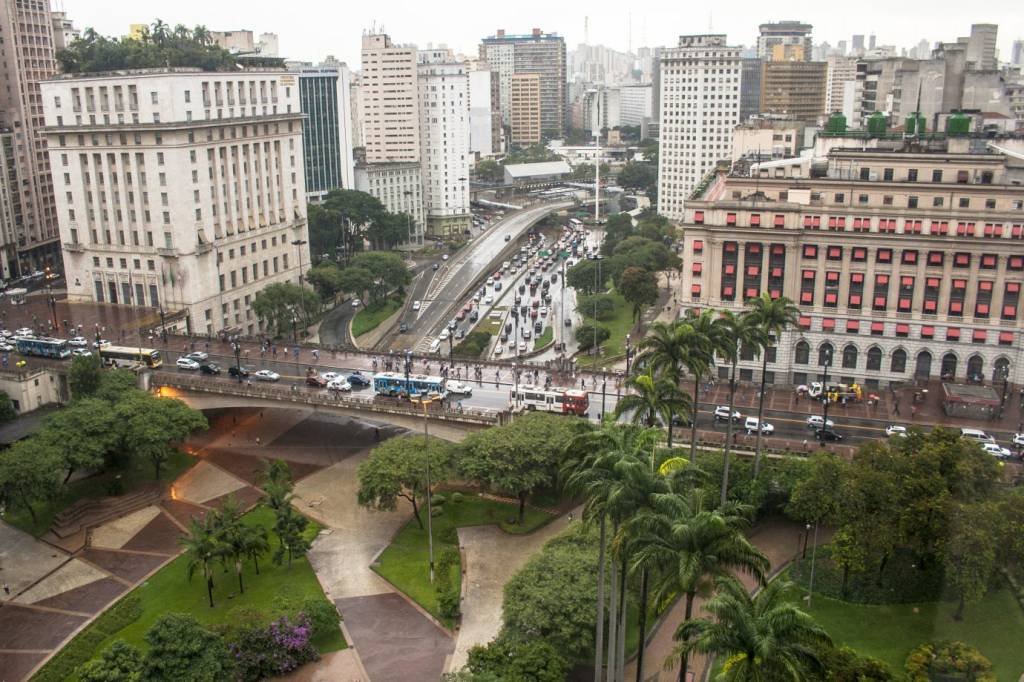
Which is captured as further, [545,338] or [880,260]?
[545,338]

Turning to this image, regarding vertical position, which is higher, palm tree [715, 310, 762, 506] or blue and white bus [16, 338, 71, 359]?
palm tree [715, 310, 762, 506]

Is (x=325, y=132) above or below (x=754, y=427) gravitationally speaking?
above

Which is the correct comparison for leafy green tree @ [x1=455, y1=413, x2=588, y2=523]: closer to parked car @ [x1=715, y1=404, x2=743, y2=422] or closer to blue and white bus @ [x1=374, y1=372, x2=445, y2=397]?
blue and white bus @ [x1=374, y1=372, x2=445, y2=397]

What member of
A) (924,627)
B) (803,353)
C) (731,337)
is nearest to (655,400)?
(731,337)

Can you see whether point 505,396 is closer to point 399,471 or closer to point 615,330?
point 399,471

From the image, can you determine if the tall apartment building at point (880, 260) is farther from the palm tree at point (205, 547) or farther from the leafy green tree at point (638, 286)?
the palm tree at point (205, 547)

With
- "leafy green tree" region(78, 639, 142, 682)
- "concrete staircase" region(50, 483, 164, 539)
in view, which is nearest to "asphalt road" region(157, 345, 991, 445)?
"concrete staircase" region(50, 483, 164, 539)

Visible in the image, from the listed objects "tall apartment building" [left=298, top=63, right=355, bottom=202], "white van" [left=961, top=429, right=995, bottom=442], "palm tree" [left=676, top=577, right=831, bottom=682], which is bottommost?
"white van" [left=961, top=429, right=995, bottom=442]

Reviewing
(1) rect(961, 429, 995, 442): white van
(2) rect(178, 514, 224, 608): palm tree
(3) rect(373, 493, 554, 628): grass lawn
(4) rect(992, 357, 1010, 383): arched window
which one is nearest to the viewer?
(2) rect(178, 514, 224, 608): palm tree

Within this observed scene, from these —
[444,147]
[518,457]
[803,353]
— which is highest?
[444,147]
